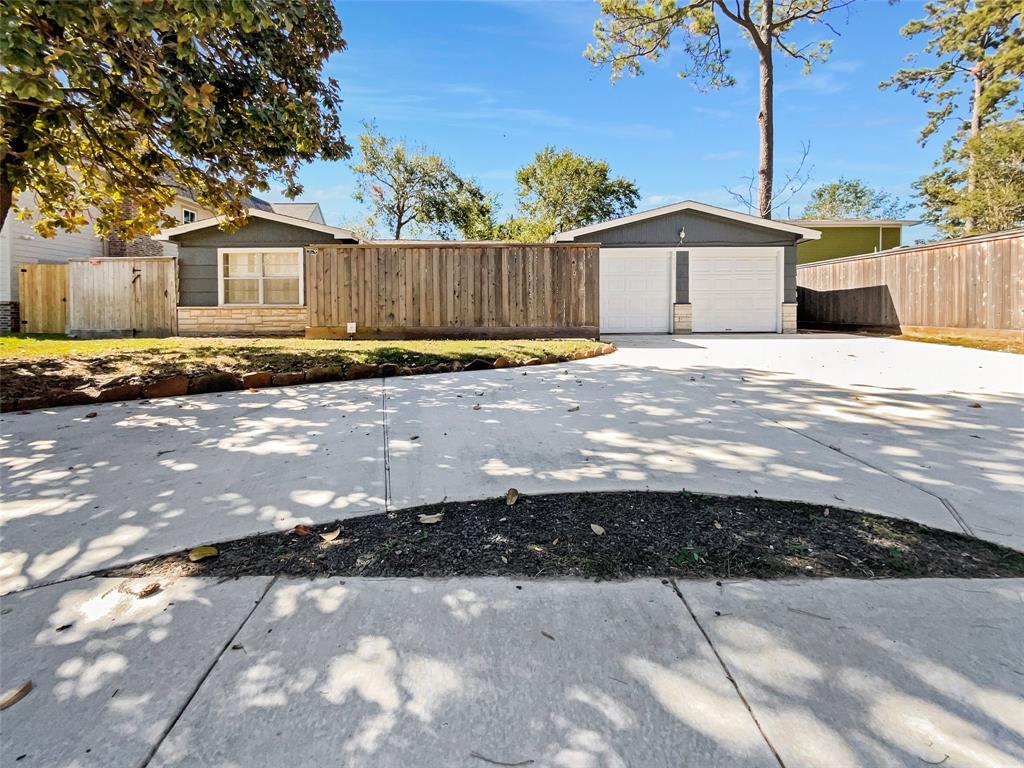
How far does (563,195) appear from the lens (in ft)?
91.0

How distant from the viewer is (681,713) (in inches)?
49.9

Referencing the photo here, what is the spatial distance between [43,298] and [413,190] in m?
16.2

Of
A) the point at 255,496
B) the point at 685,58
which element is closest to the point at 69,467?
the point at 255,496

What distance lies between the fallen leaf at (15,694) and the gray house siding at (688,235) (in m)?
13.1

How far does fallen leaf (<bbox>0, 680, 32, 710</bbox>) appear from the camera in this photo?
1.29 metres

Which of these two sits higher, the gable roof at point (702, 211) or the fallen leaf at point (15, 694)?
the gable roof at point (702, 211)

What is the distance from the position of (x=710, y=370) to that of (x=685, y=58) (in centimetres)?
1440

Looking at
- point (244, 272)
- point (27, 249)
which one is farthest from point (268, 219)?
point (27, 249)

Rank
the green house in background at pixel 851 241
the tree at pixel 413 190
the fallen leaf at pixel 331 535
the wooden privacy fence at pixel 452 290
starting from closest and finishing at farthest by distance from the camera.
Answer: the fallen leaf at pixel 331 535 < the wooden privacy fence at pixel 452 290 < the green house in background at pixel 851 241 < the tree at pixel 413 190

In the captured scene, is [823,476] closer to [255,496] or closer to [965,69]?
[255,496]

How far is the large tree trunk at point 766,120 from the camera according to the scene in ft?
49.1

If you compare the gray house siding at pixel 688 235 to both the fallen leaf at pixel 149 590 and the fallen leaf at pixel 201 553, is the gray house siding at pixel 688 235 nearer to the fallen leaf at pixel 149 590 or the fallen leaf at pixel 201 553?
the fallen leaf at pixel 201 553

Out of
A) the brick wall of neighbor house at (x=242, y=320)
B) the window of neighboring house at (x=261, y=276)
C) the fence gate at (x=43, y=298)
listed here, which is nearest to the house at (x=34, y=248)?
the fence gate at (x=43, y=298)

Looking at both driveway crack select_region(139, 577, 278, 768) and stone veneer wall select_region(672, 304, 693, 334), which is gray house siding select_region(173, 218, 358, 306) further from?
driveway crack select_region(139, 577, 278, 768)
